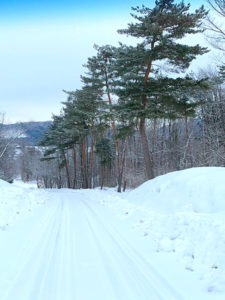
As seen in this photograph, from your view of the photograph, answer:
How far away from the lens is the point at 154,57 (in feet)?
41.3

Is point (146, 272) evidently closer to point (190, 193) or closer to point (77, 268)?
point (77, 268)

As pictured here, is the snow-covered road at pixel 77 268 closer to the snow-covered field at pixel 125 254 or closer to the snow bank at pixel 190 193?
the snow-covered field at pixel 125 254

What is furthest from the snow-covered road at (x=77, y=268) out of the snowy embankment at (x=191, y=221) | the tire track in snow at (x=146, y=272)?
the snowy embankment at (x=191, y=221)

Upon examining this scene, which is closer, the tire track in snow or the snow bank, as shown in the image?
the tire track in snow

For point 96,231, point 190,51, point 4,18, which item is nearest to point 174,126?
point 190,51

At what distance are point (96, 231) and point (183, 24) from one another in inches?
435

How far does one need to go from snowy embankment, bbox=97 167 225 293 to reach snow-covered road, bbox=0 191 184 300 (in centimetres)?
65

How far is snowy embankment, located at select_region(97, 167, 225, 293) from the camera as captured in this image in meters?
3.65

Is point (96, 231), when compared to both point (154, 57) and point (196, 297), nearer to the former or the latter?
point (196, 297)

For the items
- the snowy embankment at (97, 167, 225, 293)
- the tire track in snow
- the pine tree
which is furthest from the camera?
the pine tree

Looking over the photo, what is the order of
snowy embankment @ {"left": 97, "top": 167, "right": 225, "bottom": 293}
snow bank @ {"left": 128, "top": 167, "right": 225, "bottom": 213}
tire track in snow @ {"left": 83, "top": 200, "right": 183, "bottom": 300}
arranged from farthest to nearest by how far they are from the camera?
snow bank @ {"left": 128, "top": 167, "right": 225, "bottom": 213} → snowy embankment @ {"left": 97, "top": 167, "right": 225, "bottom": 293} → tire track in snow @ {"left": 83, "top": 200, "right": 183, "bottom": 300}

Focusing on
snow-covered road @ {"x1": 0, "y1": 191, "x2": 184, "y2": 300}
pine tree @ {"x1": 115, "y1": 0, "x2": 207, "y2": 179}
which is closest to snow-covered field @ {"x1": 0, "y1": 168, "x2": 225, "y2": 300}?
snow-covered road @ {"x1": 0, "y1": 191, "x2": 184, "y2": 300}

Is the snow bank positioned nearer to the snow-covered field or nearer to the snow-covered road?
the snow-covered field

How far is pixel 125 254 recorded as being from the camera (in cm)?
438
